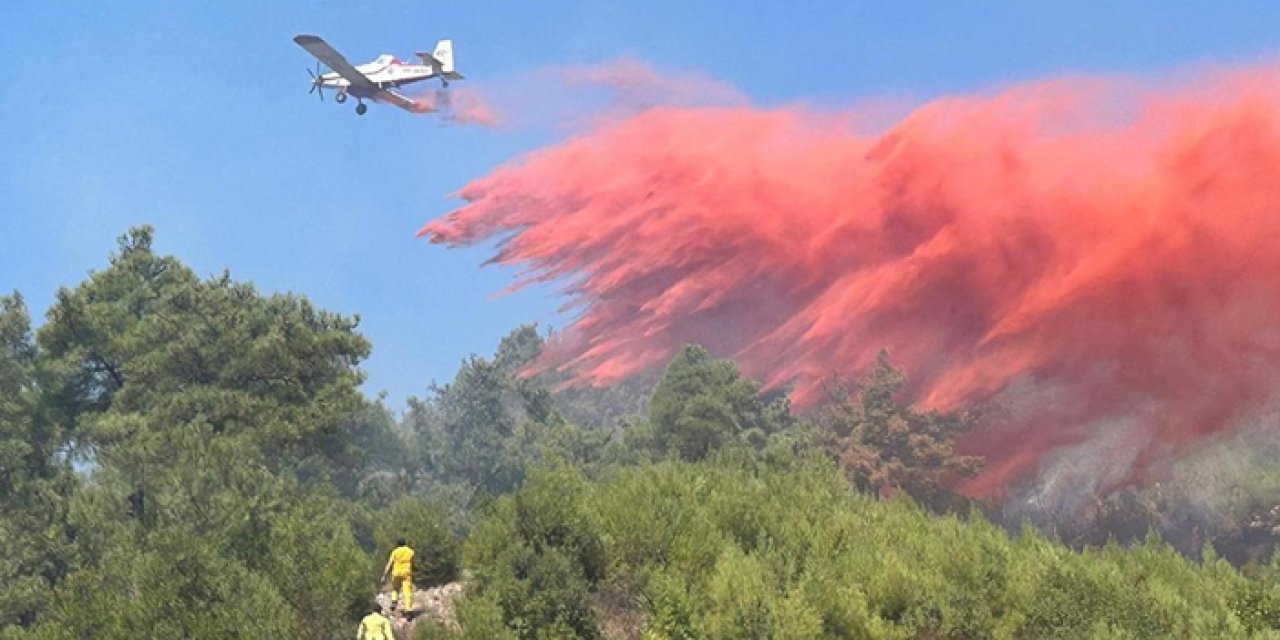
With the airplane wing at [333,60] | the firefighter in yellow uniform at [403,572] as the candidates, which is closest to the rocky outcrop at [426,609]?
the firefighter in yellow uniform at [403,572]

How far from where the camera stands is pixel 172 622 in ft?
57.5

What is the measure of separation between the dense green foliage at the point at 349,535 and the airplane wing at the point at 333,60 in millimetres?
9549

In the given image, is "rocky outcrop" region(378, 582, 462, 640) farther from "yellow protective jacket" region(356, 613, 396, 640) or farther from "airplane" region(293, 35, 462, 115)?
"airplane" region(293, 35, 462, 115)

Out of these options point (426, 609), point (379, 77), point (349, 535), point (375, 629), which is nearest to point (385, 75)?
point (379, 77)

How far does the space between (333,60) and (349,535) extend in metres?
24.4

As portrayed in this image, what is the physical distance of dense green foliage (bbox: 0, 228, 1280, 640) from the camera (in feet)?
56.6

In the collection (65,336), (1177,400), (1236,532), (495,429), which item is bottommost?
(1236,532)

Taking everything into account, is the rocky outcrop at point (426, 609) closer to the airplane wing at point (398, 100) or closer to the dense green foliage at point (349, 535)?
the dense green foliage at point (349, 535)

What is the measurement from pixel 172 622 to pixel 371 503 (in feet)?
123

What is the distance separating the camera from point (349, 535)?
74.4 ft

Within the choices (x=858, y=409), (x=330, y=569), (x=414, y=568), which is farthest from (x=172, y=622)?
(x=858, y=409)

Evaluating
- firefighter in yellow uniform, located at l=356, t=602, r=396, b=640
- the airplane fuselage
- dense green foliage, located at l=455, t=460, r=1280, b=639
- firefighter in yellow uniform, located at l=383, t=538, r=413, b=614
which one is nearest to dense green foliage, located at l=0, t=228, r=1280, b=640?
dense green foliage, located at l=455, t=460, r=1280, b=639

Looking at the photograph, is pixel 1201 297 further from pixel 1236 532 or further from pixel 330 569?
pixel 330 569

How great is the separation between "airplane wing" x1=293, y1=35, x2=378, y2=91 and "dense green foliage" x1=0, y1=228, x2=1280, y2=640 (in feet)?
31.3
